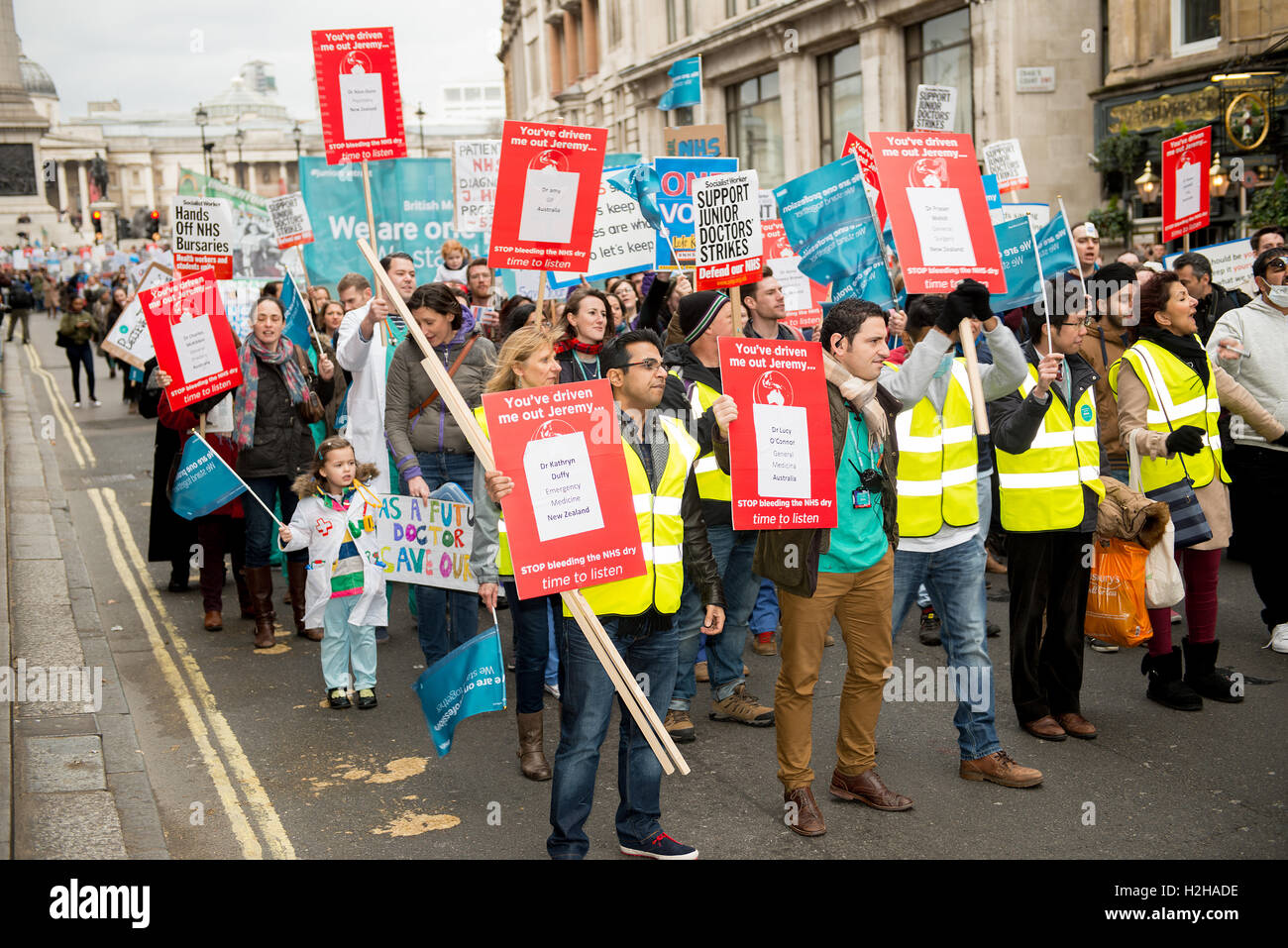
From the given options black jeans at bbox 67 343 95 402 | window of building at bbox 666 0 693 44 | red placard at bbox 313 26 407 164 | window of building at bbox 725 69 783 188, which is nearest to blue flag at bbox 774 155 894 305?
red placard at bbox 313 26 407 164

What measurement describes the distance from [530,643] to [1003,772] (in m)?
2.06

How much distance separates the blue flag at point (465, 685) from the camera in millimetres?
5172

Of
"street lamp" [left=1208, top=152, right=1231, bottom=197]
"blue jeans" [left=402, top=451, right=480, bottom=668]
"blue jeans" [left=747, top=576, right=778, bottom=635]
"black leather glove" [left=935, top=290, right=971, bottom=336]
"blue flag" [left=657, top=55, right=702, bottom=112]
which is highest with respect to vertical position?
"blue flag" [left=657, top=55, right=702, bottom=112]

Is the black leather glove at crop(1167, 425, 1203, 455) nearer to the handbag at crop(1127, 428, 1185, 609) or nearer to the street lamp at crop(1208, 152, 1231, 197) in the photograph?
the handbag at crop(1127, 428, 1185, 609)

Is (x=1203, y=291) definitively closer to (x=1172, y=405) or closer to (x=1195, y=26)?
(x=1172, y=405)

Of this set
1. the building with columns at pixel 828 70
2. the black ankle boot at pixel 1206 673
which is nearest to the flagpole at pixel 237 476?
the black ankle boot at pixel 1206 673

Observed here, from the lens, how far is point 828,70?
2823 cm

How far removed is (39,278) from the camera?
202 feet

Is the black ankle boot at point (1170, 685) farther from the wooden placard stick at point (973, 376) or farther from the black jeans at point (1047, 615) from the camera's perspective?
the wooden placard stick at point (973, 376)

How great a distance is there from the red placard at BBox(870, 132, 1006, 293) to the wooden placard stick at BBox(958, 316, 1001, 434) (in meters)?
0.51

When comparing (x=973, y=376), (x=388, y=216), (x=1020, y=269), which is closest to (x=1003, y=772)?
(x=973, y=376)

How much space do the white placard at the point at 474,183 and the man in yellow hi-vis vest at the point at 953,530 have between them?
7244 millimetres

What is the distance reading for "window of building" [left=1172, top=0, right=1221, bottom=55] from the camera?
18.7 meters
